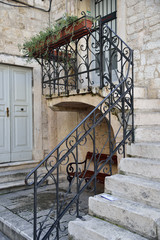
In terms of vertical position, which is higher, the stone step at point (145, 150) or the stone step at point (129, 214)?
the stone step at point (145, 150)

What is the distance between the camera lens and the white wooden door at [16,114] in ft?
17.0

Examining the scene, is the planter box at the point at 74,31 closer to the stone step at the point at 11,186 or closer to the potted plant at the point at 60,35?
the potted plant at the point at 60,35

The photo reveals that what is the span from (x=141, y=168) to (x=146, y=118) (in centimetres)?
89

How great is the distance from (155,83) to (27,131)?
3086 millimetres

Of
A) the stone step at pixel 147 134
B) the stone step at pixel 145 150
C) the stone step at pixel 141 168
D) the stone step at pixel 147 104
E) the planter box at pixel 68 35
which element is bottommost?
the stone step at pixel 141 168

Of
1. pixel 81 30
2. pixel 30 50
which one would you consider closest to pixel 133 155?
pixel 81 30

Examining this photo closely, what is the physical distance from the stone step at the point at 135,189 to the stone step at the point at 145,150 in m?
0.32

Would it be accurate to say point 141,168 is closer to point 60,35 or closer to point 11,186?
point 60,35

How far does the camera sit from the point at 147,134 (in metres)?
2.94

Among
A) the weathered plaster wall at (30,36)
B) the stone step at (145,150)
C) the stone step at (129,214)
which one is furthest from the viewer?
the weathered plaster wall at (30,36)

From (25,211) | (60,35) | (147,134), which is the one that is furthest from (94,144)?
(60,35)

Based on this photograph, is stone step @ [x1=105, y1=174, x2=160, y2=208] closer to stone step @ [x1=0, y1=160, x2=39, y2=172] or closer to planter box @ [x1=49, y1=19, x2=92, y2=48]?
planter box @ [x1=49, y1=19, x2=92, y2=48]

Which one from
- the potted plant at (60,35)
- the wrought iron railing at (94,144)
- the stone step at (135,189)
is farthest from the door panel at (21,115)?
the stone step at (135,189)

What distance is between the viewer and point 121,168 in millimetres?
2688
